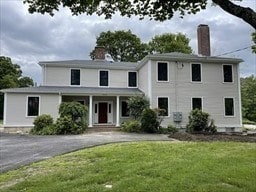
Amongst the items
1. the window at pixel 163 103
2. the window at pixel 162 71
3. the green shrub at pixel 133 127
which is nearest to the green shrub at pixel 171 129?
the window at pixel 163 103

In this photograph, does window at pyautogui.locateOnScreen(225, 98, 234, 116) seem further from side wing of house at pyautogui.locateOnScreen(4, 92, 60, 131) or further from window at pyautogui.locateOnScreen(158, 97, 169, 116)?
side wing of house at pyautogui.locateOnScreen(4, 92, 60, 131)

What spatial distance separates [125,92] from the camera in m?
22.3

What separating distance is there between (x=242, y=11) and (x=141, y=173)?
378 cm

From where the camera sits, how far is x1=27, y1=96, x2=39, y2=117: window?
21.1 metres

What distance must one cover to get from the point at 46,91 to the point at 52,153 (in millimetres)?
11622

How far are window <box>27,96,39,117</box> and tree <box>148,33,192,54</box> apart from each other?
76.9 ft

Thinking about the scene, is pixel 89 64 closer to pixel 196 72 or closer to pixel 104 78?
pixel 104 78

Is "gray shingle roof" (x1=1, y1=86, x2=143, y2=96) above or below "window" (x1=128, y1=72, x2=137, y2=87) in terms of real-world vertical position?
below

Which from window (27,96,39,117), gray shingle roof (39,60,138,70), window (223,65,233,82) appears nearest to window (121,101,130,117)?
gray shingle roof (39,60,138,70)

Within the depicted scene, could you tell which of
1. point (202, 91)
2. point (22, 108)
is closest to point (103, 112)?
point (22, 108)

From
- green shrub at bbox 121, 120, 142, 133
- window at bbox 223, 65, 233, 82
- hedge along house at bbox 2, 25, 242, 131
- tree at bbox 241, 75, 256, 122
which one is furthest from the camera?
tree at bbox 241, 75, 256, 122

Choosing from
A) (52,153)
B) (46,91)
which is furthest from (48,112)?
(52,153)

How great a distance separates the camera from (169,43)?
41.0 m

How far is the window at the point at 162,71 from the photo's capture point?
21.3m
